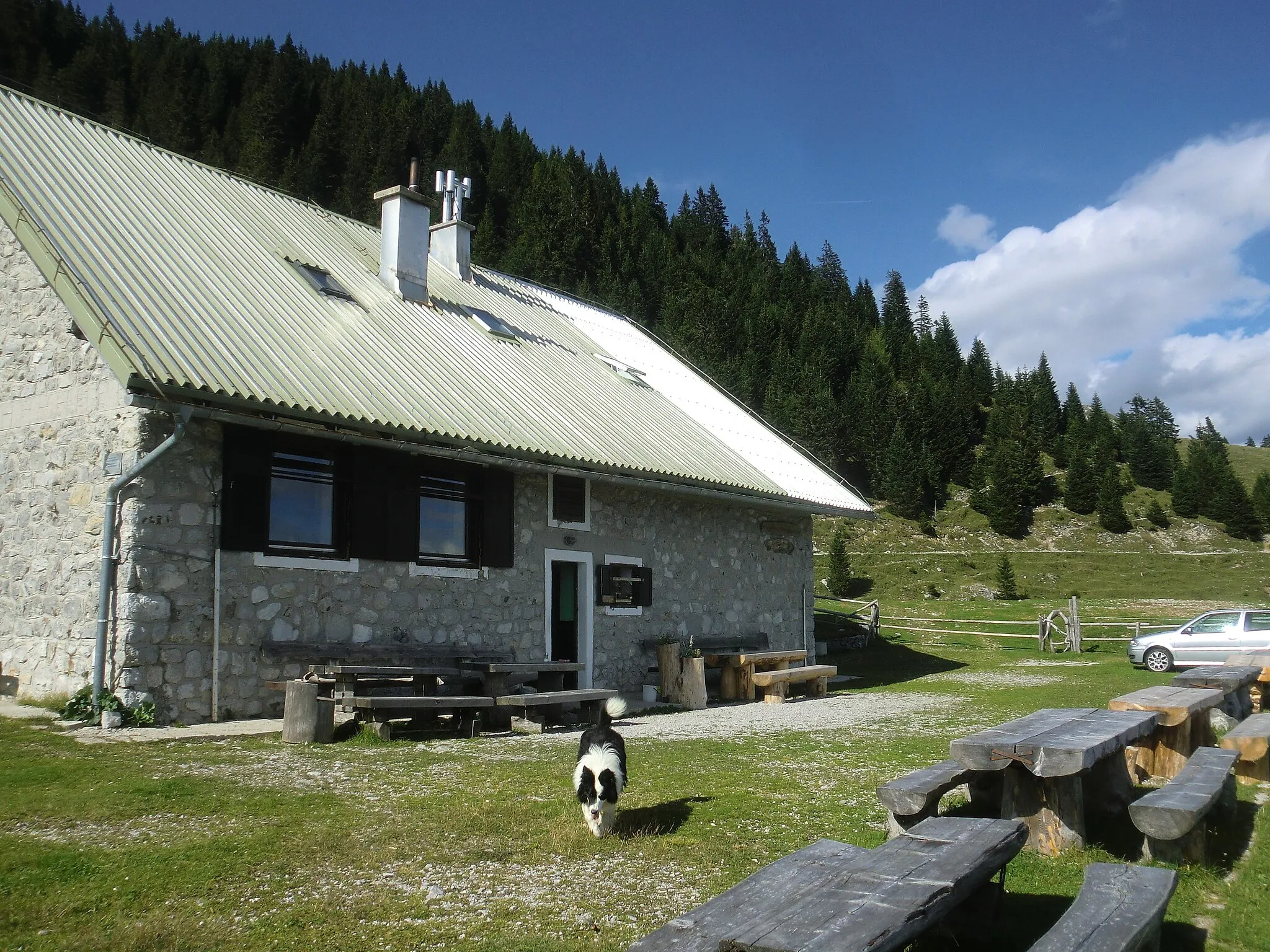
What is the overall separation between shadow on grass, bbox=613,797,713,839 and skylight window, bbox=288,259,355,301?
31.6ft

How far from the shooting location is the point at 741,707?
14320 millimetres

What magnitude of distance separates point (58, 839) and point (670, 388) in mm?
16080

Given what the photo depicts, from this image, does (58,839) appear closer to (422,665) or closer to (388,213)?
(422,665)

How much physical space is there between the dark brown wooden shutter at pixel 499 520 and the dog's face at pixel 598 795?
23.7ft

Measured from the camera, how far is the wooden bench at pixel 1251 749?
279 inches

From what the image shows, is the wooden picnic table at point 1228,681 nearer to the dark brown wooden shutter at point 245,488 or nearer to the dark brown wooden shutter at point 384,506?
the dark brown wooden shutter at point 384,506

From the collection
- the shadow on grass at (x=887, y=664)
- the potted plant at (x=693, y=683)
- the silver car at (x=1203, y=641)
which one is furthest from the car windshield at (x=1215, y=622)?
the potted plant at (x=693, y=683)

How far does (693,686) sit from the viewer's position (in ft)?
46.8

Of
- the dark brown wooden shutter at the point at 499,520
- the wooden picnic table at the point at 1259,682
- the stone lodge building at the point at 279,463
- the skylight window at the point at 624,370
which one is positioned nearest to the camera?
the stone lodge building at the point at 279,463

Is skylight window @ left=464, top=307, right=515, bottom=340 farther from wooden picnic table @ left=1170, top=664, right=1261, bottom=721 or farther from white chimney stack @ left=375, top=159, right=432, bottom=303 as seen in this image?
wooden picnic table @ left=1170, top=664, right=1261, bottom=721

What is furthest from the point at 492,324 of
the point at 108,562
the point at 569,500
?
the point at 108,562

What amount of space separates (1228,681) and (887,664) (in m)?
14.3

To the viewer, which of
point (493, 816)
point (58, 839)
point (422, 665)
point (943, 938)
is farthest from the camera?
point (422, 665)

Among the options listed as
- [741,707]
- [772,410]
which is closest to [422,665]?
[741,707]
